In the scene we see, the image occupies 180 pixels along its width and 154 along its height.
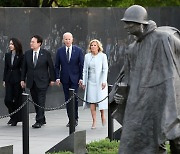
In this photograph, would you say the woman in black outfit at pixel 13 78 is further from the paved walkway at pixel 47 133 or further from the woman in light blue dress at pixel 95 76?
the woman in light blue dress at pixel 95 76

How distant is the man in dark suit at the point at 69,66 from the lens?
16641mm

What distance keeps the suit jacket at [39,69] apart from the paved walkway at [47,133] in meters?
0.98

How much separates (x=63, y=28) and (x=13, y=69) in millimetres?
3785

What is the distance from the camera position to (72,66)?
54.7 ft

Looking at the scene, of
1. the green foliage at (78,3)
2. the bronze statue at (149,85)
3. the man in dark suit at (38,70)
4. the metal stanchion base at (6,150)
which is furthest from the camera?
the green foliage at (78,3)

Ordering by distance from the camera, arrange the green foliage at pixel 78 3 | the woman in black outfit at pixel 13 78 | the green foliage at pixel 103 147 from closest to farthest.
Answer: the green foliage at pixel 103 147
the woman in black outfit at pixel 13 78
the green foliage at pixel 78 3

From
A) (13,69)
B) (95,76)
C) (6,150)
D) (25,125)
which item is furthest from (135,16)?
(13,69)

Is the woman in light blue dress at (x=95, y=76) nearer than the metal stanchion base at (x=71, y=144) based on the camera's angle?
No

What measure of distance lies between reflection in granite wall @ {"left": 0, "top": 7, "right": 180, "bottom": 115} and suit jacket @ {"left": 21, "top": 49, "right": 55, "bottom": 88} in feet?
6.82

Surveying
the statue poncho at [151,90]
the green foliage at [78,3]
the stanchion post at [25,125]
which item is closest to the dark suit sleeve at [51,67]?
the stanchion post at [25,125]

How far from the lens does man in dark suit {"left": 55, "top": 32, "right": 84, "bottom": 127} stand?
16.6 meters

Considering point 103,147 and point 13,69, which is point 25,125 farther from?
point 13,69

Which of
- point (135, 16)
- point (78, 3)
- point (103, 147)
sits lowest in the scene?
point (103, 147)

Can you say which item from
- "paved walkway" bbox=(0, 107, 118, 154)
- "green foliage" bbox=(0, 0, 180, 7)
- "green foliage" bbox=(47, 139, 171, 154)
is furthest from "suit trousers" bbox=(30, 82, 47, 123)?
"green foliage" bbox=(0, 0, 180, 7)
